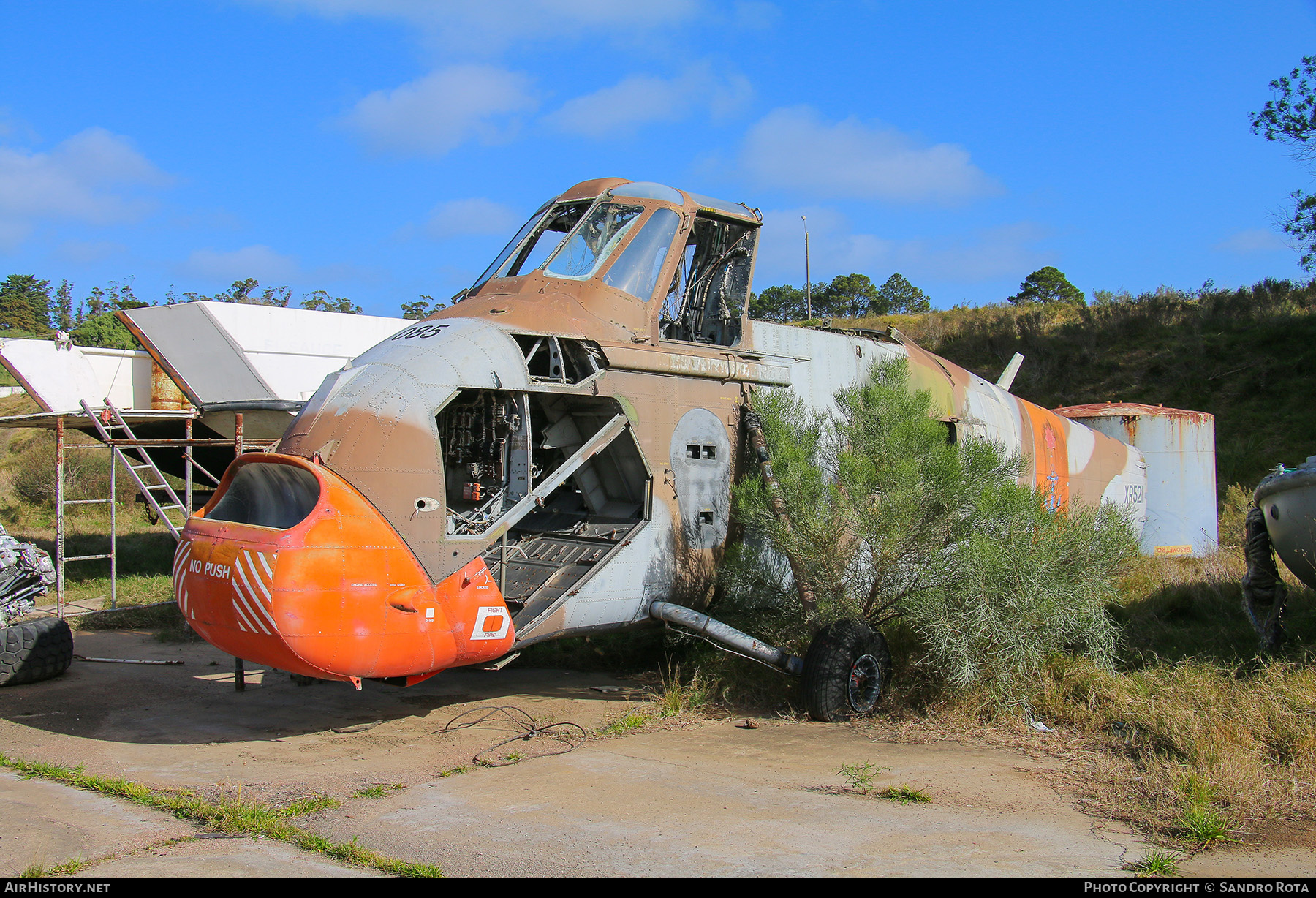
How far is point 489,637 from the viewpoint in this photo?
21.9ft

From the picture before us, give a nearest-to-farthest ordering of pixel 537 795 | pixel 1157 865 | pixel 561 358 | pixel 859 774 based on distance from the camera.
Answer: pixel 1157 865 < pixel 537 795 < pixel 859 774 < pixel 561 358

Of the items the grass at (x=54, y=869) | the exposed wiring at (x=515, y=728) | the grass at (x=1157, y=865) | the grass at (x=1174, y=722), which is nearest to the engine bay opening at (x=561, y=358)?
the exposed wiring at (x=515, y=728)

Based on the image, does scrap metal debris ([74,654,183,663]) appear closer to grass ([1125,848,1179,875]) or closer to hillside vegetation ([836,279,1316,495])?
grass ([1125,848,1179,875])

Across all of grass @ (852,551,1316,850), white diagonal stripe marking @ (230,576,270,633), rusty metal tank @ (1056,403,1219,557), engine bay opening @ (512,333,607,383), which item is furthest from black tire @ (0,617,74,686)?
rusty metal tank @ (1056,403,1219,557)

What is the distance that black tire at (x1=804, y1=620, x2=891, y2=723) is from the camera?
744cm

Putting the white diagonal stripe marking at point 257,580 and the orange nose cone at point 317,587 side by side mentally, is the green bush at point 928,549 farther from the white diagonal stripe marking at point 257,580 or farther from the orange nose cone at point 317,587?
the white diagonal stripe marking at point 257,580

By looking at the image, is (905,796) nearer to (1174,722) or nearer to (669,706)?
(1174,722)

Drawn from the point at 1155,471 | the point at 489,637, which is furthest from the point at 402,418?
the point at 1155,471

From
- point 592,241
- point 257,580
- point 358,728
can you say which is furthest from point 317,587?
point 592,241

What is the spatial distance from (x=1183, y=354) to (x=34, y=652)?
1073 inches

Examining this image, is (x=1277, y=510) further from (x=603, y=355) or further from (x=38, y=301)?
(x=38, y=301)

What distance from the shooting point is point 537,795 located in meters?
5.67

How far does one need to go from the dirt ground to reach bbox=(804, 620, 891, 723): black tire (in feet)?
0.69
